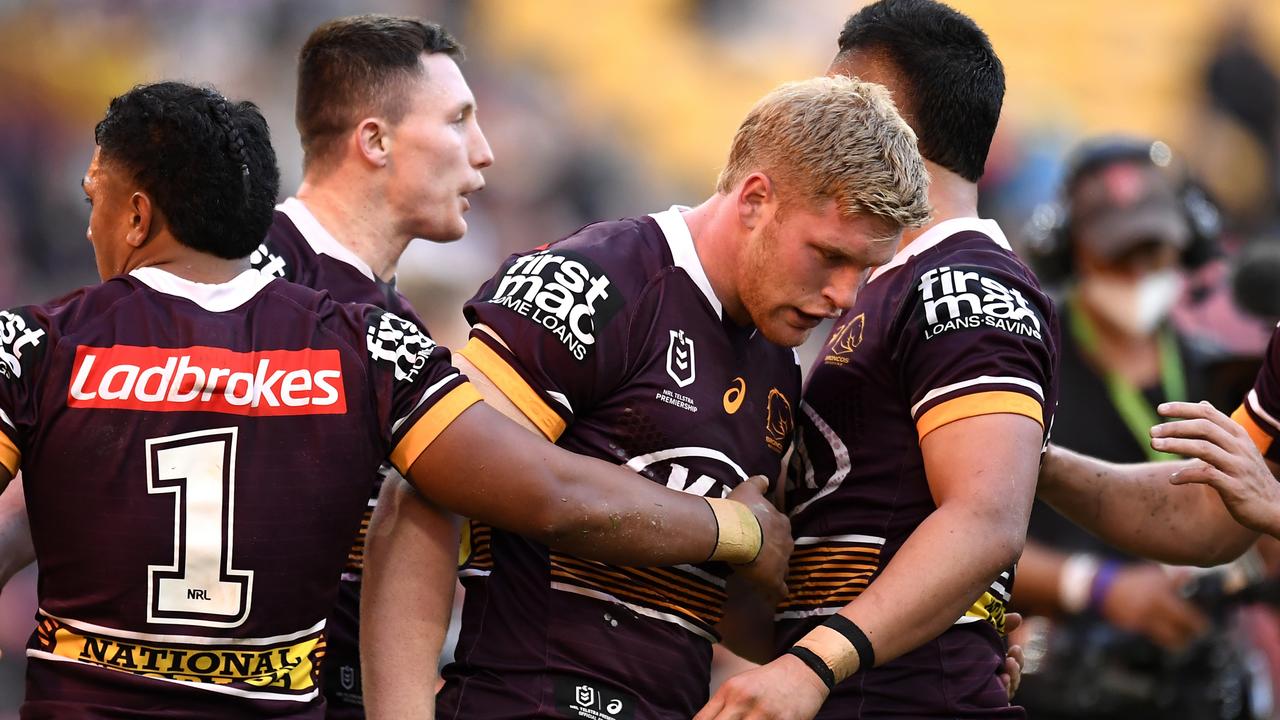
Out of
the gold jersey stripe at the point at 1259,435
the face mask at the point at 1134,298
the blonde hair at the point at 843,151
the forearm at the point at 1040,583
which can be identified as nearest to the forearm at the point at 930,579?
the blonde hair at the point at 843,151

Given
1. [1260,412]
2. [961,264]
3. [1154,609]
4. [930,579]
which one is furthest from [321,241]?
[1154,609]

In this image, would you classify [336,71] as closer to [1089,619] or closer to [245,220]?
[245,220]

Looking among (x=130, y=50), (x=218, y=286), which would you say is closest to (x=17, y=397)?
(x=218, y=286)

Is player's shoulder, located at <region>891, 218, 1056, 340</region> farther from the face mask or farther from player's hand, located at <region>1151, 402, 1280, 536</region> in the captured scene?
the face mask

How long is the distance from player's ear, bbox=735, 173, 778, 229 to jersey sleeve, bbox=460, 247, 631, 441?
1.05 ft

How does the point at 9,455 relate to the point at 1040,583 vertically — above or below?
above

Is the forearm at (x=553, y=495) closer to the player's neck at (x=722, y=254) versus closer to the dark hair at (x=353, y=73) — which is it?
the player's neck at (x=722, y=254)

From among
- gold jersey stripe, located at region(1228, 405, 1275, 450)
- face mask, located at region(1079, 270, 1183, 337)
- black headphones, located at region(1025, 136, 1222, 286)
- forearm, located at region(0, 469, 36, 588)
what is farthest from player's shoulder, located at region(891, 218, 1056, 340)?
black headphones, located at region(1025, 136, 1222, 286)

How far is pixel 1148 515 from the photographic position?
4.17 m

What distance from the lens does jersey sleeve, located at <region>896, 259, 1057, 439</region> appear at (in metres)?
3.30

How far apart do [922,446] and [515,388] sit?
0.86 meters

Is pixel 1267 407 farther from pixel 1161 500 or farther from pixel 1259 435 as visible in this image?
pixel 1161 500

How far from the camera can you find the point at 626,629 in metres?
3.32

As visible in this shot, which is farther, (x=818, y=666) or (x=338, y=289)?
(x=338, y=289)
